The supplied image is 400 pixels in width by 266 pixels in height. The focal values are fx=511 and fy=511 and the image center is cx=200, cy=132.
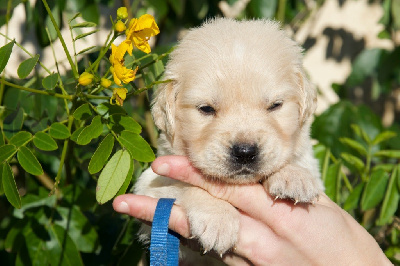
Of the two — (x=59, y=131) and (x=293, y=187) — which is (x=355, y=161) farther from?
(x=59, y=131)

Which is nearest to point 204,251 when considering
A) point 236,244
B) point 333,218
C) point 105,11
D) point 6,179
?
point 236,244

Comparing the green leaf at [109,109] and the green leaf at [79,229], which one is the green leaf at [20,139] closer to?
the green leaf at [109,109]

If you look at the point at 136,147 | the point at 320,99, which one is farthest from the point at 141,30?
the point at 320,99

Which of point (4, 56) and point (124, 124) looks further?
point (124, 124)

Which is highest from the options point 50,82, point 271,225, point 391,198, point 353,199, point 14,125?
point 50,82

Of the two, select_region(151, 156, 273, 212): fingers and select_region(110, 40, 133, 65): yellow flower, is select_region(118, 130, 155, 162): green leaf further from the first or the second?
select_region(110, 40, 133, 65): yellow flower

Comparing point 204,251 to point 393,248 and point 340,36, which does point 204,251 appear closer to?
point 393,248

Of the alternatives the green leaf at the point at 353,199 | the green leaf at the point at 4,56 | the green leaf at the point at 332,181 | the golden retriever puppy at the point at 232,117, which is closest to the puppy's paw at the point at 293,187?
the golden retriever puppy at the point at 232,117
